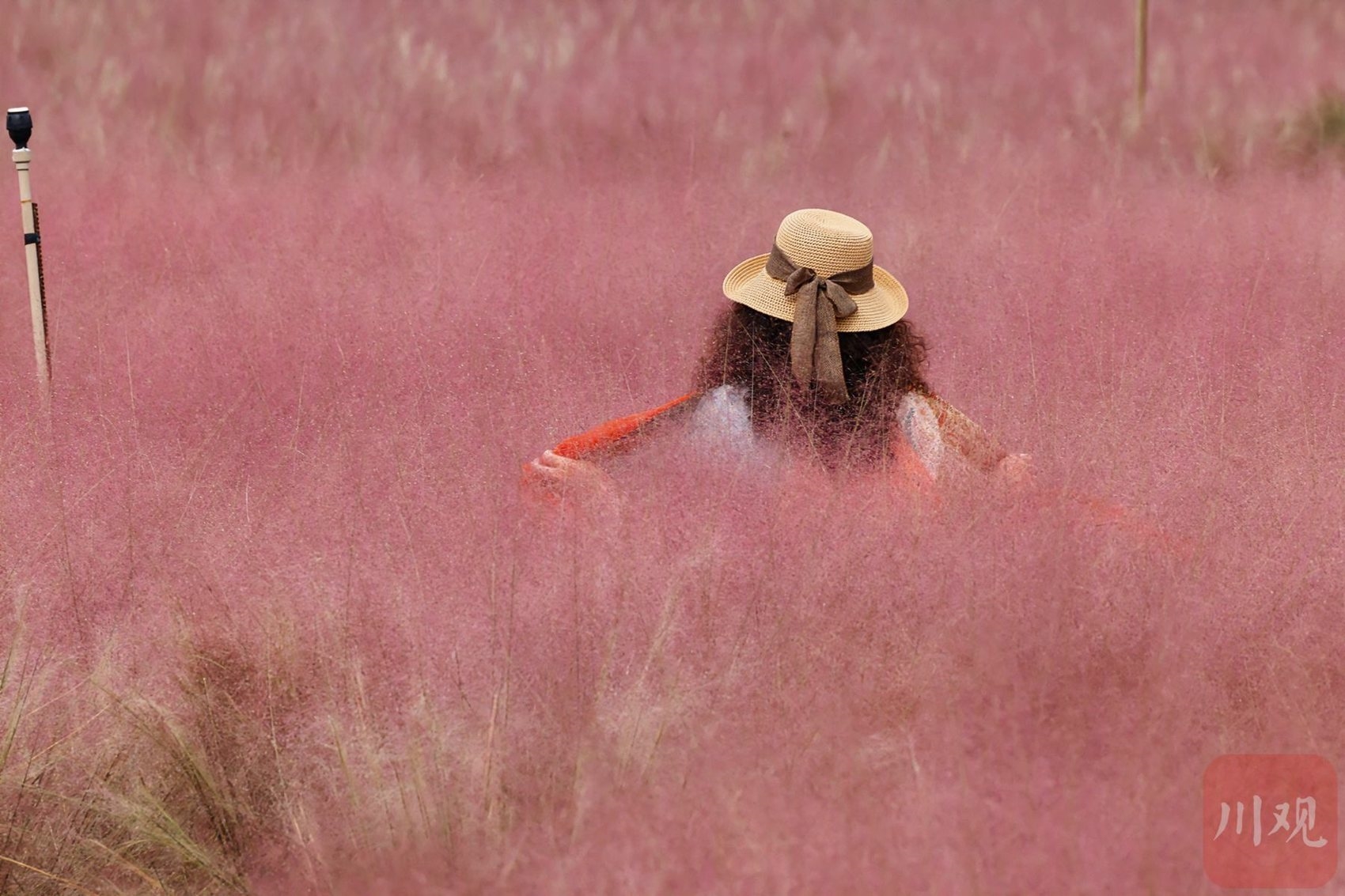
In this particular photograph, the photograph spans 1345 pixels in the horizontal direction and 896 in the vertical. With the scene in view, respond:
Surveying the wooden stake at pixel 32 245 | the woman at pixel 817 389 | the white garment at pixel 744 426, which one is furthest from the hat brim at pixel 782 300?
the wooden stake at pixel 32 245

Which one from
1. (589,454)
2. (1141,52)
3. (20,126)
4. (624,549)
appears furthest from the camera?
(1141,52)

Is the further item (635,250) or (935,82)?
(935,82)

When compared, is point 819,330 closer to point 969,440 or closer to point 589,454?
point 969,440

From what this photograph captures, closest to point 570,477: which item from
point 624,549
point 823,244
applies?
point 624,549

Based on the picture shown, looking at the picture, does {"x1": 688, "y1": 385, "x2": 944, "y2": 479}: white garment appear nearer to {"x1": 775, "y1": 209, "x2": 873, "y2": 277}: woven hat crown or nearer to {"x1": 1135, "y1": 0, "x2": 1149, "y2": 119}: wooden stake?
{"x1": 775, "y1": 209, "x2": 873, "y2": 277}: woven hat crown

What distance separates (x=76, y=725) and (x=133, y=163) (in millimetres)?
4208

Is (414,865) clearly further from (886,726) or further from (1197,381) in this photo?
(1197,381)

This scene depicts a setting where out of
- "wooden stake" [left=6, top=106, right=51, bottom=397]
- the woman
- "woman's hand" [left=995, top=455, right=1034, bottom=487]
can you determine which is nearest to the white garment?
the woman

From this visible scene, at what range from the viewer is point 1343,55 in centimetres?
755

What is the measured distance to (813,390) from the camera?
268cm

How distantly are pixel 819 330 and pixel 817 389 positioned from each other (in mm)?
103

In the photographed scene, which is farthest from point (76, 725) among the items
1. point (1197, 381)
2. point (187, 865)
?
point (1197, 381)

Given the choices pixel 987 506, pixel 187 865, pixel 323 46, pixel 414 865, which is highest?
pixel 323 46

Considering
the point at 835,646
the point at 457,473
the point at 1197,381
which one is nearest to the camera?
the point at 835,646
